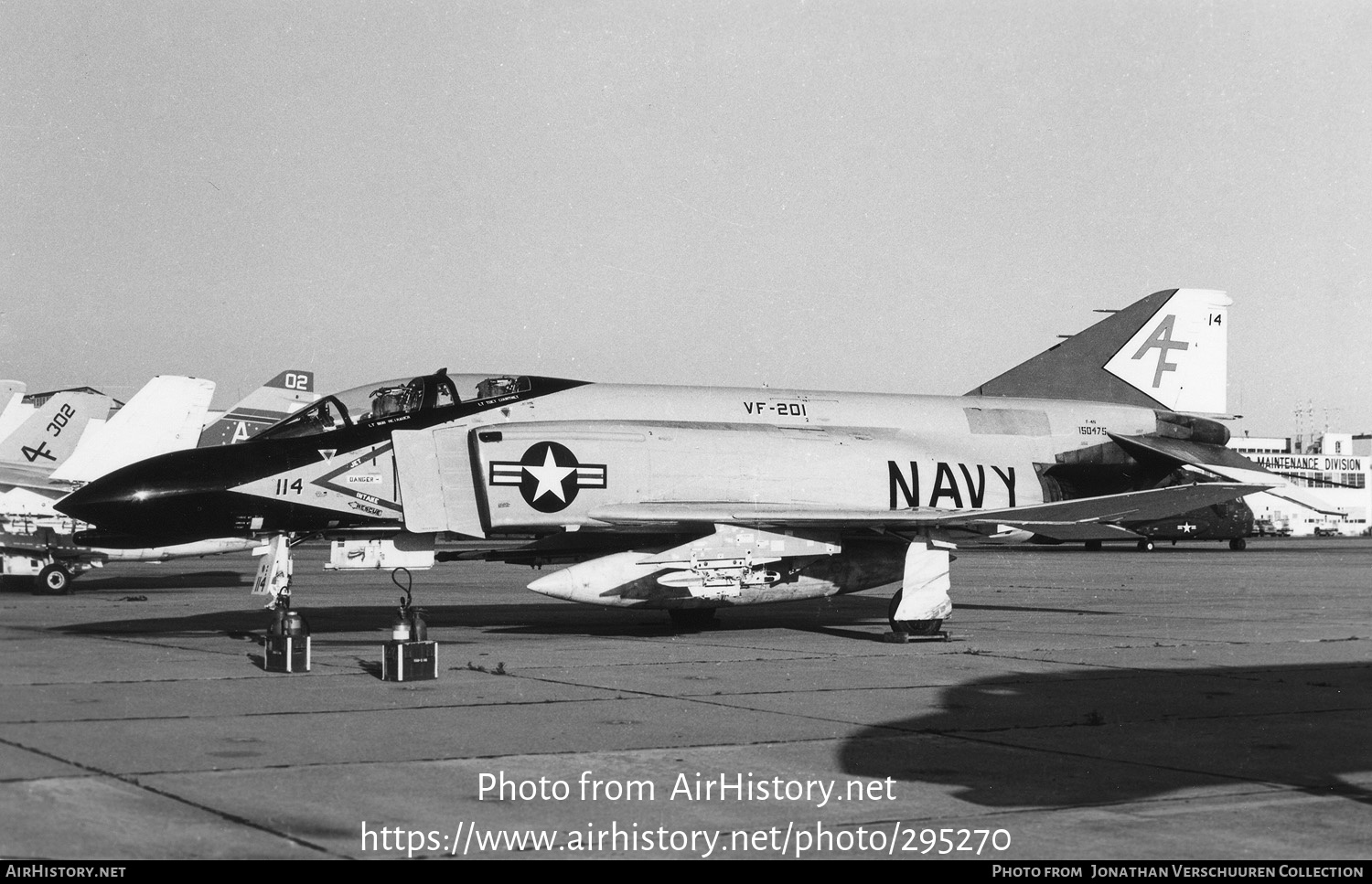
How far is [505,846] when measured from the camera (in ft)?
17.6

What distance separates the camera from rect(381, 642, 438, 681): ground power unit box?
1013 cm

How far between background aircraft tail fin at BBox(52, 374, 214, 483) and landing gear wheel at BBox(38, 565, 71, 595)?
2320mm

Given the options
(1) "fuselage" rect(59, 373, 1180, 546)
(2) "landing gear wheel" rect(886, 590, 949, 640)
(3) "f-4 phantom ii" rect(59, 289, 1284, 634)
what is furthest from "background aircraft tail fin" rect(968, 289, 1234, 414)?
(2) "landing gear wheel" rect(886, 590, 949, 640)

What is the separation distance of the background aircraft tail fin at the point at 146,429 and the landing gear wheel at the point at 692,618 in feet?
40.1

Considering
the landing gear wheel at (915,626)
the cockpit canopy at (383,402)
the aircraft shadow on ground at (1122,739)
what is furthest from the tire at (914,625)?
the cockpit canopy at (383,402)

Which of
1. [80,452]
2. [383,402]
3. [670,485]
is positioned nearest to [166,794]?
[383,402]

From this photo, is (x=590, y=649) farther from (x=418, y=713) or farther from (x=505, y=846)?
(x=505, y=846)

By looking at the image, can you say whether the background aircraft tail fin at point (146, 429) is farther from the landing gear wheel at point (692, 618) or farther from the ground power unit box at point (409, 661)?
the ground power unit box at point (409, 661)

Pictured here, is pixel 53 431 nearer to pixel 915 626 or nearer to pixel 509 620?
pixel 509 620

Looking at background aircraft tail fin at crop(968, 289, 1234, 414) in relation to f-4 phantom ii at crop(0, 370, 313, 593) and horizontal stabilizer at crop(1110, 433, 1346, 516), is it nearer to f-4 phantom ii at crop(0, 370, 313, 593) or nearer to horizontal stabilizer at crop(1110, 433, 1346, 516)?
horizontal stabilizer at crop(1110, 433, 1346, 516)

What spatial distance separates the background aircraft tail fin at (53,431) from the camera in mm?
26297

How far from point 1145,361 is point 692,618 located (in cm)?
779
